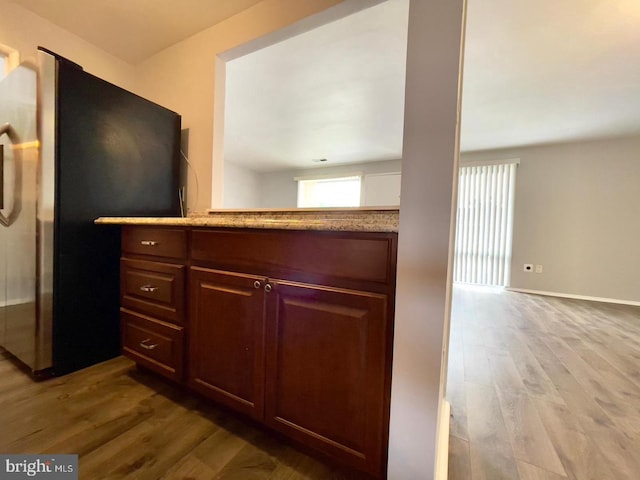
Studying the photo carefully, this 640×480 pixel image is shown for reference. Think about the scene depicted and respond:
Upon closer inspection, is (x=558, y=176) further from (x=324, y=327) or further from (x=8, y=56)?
(x=8, y=56)

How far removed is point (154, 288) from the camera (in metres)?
1.34

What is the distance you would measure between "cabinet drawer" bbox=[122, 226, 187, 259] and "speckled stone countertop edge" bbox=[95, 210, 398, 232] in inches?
1.7

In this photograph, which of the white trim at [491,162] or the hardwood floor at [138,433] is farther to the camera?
the white trim at [491,162]

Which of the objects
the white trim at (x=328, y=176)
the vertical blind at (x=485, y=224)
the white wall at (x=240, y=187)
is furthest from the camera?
the white wall at (x=240, y=187)

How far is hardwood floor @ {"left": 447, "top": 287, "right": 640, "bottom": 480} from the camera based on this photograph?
104cm

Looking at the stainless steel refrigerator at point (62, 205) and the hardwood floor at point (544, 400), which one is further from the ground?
the stainless steel refrigerator at point (62, 205)

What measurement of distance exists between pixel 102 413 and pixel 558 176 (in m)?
5.98

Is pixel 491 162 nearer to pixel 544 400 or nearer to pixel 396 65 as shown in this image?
pixel 396 65

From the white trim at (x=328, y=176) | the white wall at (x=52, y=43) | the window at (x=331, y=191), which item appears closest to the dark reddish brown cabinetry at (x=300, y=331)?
the white wall at (x=52, y=43)

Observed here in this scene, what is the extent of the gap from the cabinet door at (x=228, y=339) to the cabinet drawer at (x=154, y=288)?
0.35 feet

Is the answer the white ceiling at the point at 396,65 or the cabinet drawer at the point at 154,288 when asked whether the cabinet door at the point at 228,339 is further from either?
the white ceiling at the point at 396,65

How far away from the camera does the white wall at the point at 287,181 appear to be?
5.91m

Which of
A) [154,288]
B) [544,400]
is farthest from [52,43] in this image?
[544,400]

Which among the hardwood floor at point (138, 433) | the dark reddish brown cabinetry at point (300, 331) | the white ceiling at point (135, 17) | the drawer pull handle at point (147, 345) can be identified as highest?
the white ceiling at point (135, 17)
